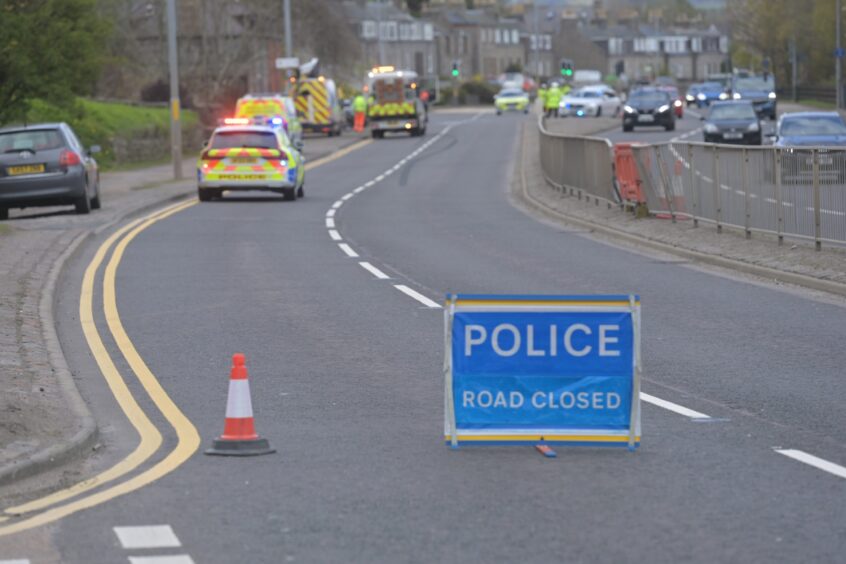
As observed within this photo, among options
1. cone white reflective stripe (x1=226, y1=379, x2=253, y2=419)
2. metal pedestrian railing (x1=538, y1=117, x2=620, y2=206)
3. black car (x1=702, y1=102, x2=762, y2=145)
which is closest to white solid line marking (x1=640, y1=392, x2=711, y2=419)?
cone white reflective stripe (x1=226, y1=379, x2=253, y2=419)

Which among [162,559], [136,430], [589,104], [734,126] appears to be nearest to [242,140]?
[734,126]

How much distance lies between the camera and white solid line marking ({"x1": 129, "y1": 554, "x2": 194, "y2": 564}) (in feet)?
21.4

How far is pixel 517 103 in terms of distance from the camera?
9869 cm

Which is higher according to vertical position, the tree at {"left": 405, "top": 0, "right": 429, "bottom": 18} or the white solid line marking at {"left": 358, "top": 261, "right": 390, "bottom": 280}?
the tree at {"left": 405, "top": 0, "right": 429, "bottom": 18}

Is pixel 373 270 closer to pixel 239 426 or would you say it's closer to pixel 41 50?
pixel 239 426

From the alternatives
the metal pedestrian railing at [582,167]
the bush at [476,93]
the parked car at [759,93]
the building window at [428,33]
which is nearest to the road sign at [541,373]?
the metal pedestrian railing at [582,167]

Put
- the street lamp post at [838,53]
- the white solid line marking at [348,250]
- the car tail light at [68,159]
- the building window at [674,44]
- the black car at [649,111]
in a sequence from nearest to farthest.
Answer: the white solid line marking at [348,250], the car tail light at [68,159], the black car at [649,111], the street lamp post at [838,53], the building window at [674,44]

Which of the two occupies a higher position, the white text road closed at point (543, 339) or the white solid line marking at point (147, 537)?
the white text road closed at point (543, 339)

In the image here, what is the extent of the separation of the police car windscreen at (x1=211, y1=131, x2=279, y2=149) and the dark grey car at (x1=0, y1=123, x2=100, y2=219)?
4.13 metres

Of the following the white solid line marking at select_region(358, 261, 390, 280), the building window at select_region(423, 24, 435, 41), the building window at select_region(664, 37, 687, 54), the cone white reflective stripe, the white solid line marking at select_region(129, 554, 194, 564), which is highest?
the building window at select_region(423, 24, 435, 41)

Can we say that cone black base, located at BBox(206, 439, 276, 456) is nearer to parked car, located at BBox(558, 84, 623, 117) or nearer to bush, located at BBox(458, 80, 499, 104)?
parked car, located at BBox(558, 84, 623, 117)

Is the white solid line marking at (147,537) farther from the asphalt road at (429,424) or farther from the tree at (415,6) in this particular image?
the tree at (415,6)

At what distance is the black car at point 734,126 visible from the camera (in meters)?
47.4

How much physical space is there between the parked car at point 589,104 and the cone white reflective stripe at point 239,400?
69982 mm
